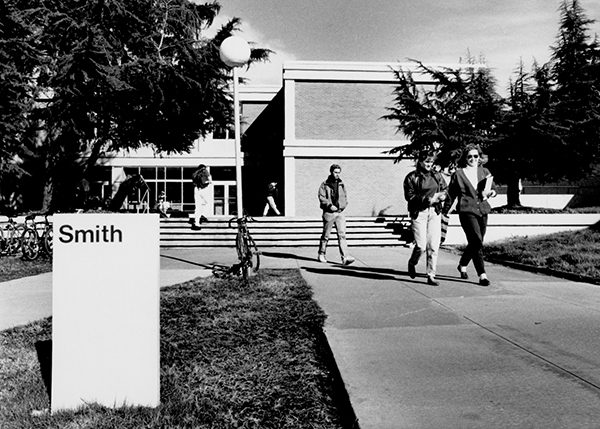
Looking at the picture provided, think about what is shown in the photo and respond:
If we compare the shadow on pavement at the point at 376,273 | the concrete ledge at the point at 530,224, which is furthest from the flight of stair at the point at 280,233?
the shadow on pavement at the point at 376,273

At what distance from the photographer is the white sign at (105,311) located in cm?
303

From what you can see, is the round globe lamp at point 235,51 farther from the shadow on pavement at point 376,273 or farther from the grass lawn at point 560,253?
the grass lawn at point 560,253

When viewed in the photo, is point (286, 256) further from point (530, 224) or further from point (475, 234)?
point (530, 224)

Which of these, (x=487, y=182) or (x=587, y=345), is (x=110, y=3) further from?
(x=587, y=345)

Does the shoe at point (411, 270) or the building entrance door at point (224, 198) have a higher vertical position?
the building entrance door at point (224, 198)

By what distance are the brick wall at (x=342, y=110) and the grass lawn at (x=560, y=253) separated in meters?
14.0

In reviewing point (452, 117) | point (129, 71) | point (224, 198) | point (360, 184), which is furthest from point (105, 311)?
point (224, 198)

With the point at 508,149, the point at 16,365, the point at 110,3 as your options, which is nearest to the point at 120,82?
the point at 110,3

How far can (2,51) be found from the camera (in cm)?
1277

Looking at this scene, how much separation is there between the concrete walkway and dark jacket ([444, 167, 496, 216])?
1097 mm

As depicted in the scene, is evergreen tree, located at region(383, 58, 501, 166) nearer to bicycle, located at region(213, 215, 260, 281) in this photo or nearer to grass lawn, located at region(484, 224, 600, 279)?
grass lawn, located at region(484, 224, 600, 279)

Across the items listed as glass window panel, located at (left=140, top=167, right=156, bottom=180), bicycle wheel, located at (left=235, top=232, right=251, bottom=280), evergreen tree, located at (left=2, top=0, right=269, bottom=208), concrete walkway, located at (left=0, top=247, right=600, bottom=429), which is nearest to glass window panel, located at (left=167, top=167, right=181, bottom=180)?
glass window panel, located at (left=140, top=167, right=156, bottom=180)

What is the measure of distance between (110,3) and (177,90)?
408 centimetres

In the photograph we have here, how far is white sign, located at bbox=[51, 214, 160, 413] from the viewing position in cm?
303
